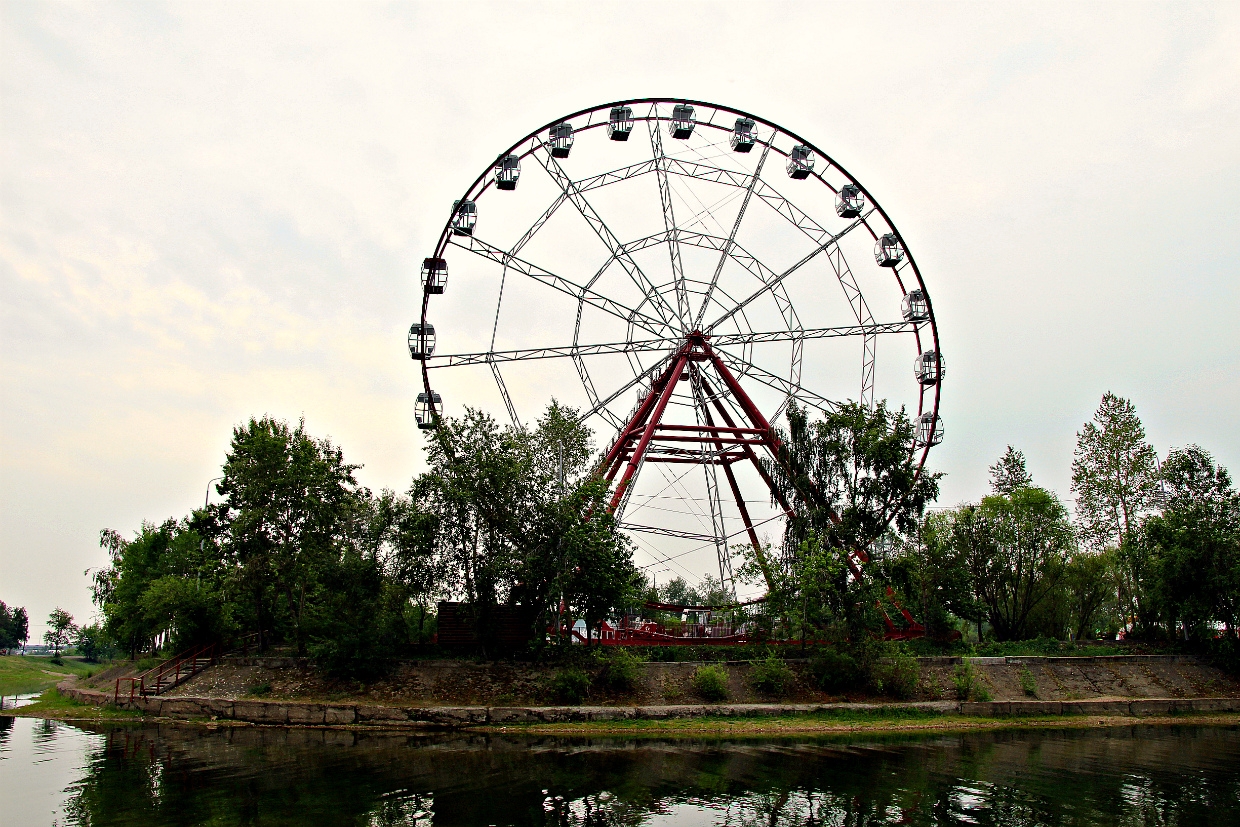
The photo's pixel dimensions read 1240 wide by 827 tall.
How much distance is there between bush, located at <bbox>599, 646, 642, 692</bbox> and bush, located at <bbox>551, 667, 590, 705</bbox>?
1.03m

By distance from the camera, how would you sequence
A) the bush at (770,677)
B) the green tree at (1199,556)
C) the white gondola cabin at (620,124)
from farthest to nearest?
the green tree at (1199,556) → the white gondola cabin at (620,124) → the bush at (770,677)

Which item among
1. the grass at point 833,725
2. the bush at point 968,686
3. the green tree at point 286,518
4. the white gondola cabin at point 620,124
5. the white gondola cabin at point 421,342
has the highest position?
the white gondola cabin at point 620,124

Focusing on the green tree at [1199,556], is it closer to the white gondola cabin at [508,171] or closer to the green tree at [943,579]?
the green tree at [943,579]

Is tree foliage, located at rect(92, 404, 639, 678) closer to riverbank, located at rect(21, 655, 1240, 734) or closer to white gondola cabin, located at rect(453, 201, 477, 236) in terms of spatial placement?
riverbank, located at rect(21, 655, 1240, 734)

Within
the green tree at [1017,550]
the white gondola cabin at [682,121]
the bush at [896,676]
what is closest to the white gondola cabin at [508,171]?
the white gondola cabin at [682,121]

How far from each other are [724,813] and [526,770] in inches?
217

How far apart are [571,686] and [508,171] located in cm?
1879

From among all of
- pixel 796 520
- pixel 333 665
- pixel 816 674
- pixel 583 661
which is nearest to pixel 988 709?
pixel 816 674

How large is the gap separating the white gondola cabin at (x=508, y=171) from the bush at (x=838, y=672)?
20.6 m

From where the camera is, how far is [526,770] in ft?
59.6

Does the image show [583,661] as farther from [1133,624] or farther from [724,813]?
[1133,624]

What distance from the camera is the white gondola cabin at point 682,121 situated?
31.9 metres

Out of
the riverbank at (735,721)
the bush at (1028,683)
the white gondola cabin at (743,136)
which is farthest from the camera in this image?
the white gondola cabin at (743,136)

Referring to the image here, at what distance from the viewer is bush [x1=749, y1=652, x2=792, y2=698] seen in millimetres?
28828
